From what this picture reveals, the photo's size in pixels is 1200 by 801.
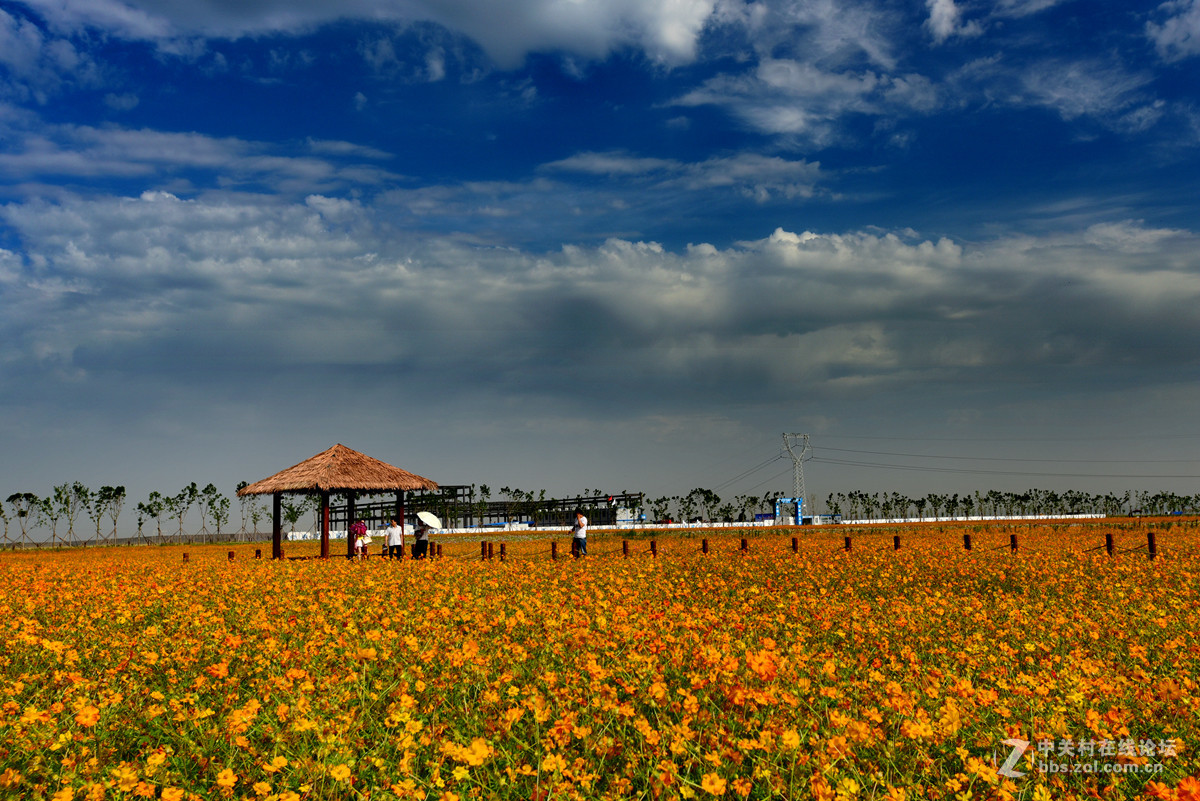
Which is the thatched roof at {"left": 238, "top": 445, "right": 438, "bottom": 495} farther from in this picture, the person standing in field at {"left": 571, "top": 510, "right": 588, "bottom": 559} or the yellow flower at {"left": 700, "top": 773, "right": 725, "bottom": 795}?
the yellow flower at {"left": 700, "top": 773, "right": 725, "bottom": 795}

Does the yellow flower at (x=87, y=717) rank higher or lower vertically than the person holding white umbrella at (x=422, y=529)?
higher

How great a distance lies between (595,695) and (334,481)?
22.8 metres

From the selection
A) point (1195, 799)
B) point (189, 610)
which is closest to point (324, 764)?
point (1195, 799)

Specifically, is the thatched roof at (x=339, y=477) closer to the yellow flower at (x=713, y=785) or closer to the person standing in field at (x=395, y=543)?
the person standing in field at (x=395, y=543)

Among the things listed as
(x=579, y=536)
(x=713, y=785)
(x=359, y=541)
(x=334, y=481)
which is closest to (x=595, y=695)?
(x=713, y=785)

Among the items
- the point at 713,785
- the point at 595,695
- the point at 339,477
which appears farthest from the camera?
the point at 339,477

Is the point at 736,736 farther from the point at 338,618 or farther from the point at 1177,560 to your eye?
the point at 1177,560

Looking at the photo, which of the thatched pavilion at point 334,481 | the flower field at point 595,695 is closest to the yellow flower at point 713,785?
the flower field at point 595,695

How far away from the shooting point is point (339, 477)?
26.3 meters

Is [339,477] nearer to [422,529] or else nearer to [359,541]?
[359,541]

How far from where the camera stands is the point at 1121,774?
4.16 metres

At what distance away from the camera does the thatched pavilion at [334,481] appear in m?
25.9

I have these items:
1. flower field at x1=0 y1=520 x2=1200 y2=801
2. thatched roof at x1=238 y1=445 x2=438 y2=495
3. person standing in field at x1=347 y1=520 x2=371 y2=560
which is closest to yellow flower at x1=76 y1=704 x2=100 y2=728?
flower field at x1=0 y1=520 x2=1200 y2=801

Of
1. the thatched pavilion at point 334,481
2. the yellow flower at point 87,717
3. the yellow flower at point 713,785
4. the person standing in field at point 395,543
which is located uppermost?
the thatched pavilion at point 334,481
